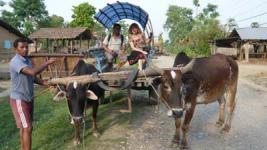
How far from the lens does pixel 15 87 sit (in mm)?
5227

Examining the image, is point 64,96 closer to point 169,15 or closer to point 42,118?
point 42,118

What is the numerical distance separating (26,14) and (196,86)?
5277 cm

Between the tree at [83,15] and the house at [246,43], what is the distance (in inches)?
607

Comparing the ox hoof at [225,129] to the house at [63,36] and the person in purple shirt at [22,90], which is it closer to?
the person in purple shirt at [22,90]

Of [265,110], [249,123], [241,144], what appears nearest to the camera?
[241,144]

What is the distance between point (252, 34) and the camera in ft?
107

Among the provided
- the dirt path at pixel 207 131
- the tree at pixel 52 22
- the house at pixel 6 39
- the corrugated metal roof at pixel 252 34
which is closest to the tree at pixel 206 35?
the corrugated metal roof at pixel 252 34

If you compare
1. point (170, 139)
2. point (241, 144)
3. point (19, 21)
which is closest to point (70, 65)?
point (170, 139)

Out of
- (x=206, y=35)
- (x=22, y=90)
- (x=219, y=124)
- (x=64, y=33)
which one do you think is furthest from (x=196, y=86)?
(x=206, y=35)

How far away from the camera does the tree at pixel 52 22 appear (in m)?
56.0

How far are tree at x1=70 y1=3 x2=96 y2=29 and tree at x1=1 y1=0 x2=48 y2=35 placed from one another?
13.0 meters

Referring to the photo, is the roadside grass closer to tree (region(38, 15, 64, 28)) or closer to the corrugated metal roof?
the corrugated metal roof

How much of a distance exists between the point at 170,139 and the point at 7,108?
5.39 meters

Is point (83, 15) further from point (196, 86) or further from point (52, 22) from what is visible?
point (196, 86)
